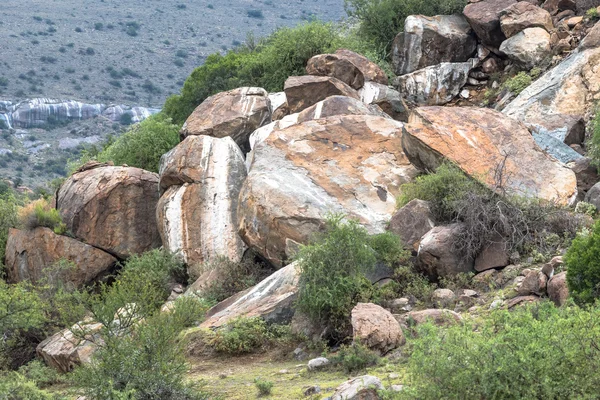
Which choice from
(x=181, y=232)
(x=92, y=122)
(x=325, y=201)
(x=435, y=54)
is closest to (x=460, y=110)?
(x=325, y=201)

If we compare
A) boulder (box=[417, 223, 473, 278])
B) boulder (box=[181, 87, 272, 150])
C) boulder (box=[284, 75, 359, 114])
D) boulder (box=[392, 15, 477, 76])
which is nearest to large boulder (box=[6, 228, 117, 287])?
boulder (box=[181, 87, 272, 150])

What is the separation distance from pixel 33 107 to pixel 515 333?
6533 cm

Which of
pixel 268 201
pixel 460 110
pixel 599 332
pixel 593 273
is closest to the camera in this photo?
pixel 599 332

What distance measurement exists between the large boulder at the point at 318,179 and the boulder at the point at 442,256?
5.20 feet

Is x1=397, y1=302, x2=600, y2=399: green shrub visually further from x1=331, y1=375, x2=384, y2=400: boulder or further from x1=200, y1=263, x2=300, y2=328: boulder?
x1=200, y1=263, x2=300, y2=328: boulder

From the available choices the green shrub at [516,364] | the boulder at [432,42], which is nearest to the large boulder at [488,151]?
the green shrub at [516,364]

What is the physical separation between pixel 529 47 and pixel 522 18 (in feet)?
3.29

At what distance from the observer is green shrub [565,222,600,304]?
1008 cm

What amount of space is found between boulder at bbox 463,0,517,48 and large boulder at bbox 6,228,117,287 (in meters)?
12.1

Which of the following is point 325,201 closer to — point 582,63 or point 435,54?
point 582,63

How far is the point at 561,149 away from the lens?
16797 mm

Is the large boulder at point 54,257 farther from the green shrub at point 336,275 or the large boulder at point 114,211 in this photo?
the green shrub at point 336,275

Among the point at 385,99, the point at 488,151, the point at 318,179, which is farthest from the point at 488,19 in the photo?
the point at 318,179

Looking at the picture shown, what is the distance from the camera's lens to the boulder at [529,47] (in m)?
22.4
